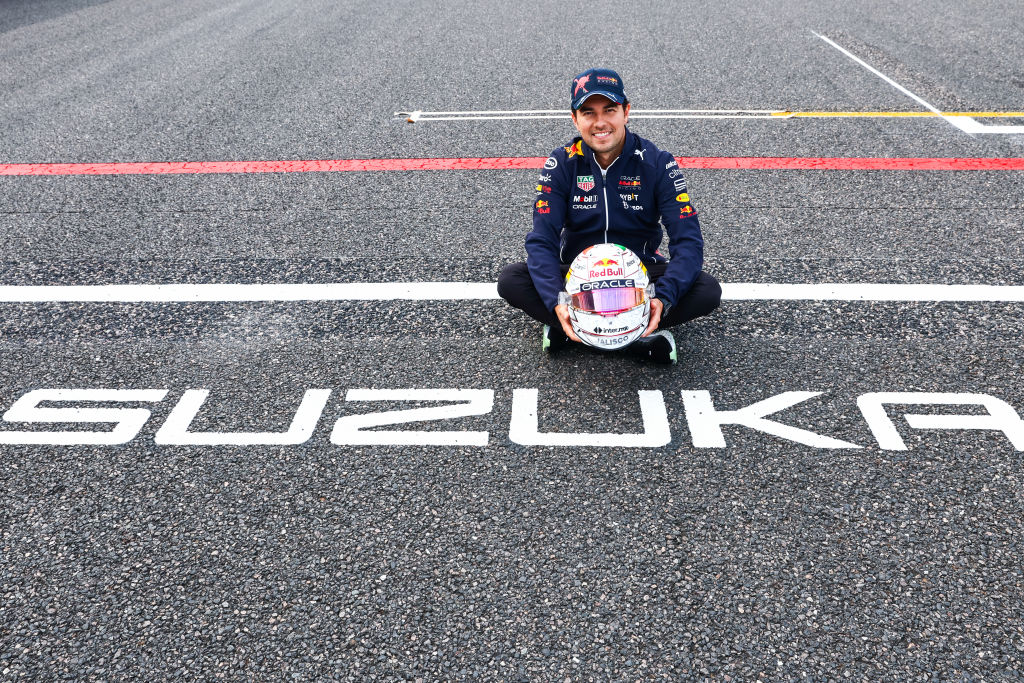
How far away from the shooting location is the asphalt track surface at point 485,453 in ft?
8.02

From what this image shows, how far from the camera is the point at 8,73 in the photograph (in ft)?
30.5

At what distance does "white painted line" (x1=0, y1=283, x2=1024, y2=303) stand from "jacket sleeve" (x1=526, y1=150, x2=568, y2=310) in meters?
0.71

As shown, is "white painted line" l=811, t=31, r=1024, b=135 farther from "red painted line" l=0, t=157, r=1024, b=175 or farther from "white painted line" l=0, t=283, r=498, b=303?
"white painted line" l=0, t=283, r=498, b=303

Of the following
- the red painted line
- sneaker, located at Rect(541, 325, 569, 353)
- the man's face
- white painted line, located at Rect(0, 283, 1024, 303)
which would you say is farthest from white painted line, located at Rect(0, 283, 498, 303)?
the red painted line

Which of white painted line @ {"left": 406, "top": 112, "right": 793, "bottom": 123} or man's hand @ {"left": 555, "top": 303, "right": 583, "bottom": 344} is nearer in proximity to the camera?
man's hand @ {"left": 555, "top": 303, "right": 583, "bottom": 344}

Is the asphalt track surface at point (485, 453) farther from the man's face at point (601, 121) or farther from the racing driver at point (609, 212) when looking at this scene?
the man's face at point (601, 121)

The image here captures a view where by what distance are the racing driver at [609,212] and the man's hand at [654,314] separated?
0.02 meters

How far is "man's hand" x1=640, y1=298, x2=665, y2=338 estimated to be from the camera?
11.4 feet

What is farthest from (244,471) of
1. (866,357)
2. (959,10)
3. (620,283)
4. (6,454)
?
(959,10)

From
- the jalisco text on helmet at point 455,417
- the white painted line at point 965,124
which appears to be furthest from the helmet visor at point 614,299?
the white painted line at point 965,124

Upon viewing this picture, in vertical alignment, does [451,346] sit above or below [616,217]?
below

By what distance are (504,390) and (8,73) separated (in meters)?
8.61

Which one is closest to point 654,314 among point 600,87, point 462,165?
point 600,87

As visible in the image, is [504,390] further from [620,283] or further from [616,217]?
[616,217]
